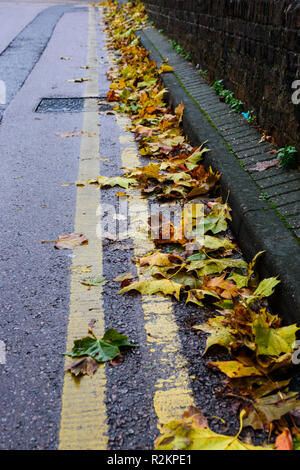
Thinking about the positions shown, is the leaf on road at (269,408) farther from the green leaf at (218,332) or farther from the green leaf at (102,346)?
the green leaf at (102,346)

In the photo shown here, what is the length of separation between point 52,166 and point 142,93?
2.07 m

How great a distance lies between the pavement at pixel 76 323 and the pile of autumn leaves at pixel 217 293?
62 mm

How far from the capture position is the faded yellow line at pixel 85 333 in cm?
151

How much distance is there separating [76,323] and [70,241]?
731 mm

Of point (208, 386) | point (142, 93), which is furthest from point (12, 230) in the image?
point (142, 93)

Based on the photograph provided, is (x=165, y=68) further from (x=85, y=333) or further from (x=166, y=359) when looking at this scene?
(x=166, y=359)

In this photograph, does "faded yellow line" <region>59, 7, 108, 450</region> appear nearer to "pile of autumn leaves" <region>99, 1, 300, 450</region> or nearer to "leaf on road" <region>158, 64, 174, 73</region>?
"pile of autumn leaves" <region>99, 1, 300, 450</region>

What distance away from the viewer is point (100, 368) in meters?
1.77

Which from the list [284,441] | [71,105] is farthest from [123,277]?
[71,105]

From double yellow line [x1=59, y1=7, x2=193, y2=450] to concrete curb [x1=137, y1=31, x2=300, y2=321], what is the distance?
0.47 m

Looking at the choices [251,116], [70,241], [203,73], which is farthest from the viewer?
[203,73]

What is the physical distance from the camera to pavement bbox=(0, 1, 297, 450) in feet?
5.09

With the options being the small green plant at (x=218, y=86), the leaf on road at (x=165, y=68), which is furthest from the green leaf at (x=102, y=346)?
the leaf on road at (x=165, y=68)
